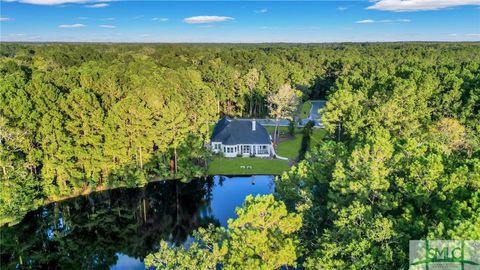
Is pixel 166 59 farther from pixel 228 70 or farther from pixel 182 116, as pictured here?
pixel 182 116

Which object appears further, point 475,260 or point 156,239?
point 156,239

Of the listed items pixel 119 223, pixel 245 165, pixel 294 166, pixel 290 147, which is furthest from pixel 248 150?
pixel 294 166

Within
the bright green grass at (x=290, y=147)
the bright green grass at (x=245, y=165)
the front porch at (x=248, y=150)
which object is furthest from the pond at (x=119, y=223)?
the bright green grass at (x=290, y=147)

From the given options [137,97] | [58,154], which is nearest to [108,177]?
[58,154]

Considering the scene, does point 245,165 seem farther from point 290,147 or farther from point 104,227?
point 104,227

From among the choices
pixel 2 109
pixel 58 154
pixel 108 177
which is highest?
pixel 2 109

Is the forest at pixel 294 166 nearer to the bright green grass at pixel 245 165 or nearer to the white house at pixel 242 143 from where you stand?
the bright green grass at pixel 245 165

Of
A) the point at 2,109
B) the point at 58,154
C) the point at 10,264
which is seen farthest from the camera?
the point at 58,154
